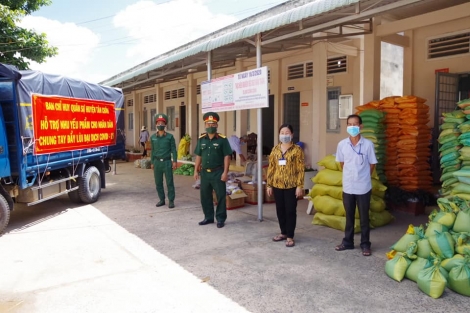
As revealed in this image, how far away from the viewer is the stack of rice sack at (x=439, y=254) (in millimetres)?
3422

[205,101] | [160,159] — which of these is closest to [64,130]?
[160,159]

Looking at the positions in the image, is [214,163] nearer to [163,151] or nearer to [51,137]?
[163,151]

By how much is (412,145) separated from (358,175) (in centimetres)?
258

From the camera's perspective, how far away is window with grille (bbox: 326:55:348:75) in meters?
9.99

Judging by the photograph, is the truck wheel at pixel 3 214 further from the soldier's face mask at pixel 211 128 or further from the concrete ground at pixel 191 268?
the soldier's face mask at pixel 211 128

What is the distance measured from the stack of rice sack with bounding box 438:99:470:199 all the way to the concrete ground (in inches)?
42.0

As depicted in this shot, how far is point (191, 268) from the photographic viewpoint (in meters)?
4.25

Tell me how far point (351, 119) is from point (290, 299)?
7.27ft

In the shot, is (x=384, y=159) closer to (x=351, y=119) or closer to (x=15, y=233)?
(x=351, y=119)

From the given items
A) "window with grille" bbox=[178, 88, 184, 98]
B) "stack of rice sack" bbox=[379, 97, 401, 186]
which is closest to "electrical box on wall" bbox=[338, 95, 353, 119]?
"stack of rice sack" bbox=[379, 97, 401, 186]

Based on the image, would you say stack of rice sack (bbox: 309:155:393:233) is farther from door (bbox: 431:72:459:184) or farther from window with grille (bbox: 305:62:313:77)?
window with grille (bbox: 305:62:313:77)

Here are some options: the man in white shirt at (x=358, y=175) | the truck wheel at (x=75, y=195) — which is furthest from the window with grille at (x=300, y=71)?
the truck wheel at (x=75, y=195)

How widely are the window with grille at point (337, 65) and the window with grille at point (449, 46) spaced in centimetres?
215

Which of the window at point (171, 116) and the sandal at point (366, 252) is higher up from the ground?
the window at point (171, 116)
